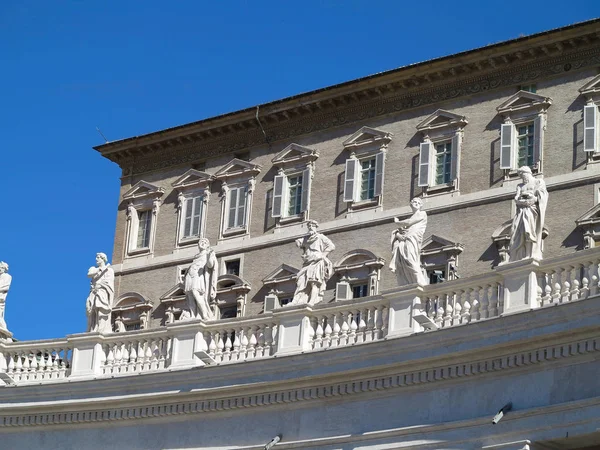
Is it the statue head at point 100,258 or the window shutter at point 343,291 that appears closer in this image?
the statue head at point 100,258

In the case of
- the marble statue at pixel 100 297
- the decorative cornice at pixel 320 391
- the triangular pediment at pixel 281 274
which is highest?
the triangular pediment at pixel 281 274

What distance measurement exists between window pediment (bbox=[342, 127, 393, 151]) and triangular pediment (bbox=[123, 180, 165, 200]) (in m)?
8.12

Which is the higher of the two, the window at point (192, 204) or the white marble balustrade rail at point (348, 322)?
the window at point (192, 204)

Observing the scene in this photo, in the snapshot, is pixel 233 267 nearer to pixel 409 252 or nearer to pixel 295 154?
pixel 295 154

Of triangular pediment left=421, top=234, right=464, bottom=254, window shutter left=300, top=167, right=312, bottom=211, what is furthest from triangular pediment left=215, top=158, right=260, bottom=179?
triangular pediment left=421, top=234, right=464, bottom=254

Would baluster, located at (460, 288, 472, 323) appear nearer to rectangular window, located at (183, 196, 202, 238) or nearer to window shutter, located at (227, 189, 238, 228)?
window shutter, located at (227, 189, 238, 228)

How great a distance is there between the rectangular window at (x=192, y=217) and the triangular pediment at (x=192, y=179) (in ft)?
1.71

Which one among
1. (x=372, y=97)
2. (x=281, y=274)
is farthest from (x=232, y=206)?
(x=372, y=97)

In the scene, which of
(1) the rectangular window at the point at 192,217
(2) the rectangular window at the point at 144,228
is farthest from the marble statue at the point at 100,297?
(2) the rectangular window at the point at 144,228

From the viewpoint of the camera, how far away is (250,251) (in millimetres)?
51500

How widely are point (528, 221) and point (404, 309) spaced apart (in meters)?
3.28

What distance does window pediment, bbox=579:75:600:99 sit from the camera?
147 ft

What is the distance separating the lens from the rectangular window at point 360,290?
155ft

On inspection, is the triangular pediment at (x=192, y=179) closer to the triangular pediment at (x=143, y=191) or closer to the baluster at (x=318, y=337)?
the triangular pediment at (x=143, y=191)
